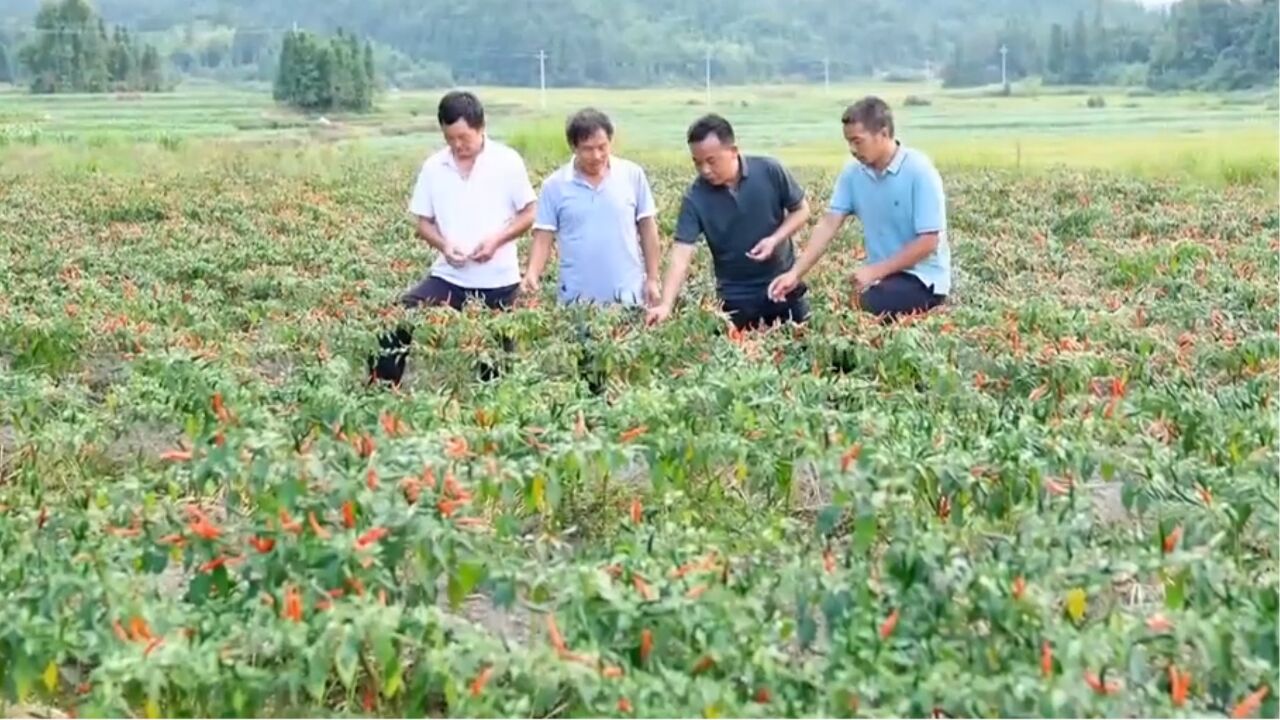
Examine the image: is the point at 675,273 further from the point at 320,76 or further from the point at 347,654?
the point at 320,76

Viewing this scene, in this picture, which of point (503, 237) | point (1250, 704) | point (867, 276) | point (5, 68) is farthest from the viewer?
point (5, 68)

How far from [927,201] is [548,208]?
1.35m

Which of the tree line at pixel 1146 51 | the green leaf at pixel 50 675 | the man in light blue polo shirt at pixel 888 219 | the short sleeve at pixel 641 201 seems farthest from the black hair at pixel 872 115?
the tree line at pixel 1146 51

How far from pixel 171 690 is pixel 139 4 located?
39.8m

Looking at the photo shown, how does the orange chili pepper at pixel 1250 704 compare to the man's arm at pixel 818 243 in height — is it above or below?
below

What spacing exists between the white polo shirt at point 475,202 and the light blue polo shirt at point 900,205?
117 cm

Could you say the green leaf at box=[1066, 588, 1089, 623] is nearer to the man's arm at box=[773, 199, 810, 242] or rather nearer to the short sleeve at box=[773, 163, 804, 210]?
the man's arm at box=[773, 199, 810, 242]

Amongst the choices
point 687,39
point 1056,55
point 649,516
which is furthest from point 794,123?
point 649,516

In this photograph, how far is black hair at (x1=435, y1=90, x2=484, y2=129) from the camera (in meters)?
5.61

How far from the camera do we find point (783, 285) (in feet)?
18.1

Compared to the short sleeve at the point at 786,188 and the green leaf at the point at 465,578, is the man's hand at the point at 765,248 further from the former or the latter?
the green leaf at the point at 465,578

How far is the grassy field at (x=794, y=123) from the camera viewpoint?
18.8 meters

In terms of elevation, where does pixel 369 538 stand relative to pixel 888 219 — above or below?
below

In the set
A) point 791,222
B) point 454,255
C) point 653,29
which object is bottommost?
point 454,255
